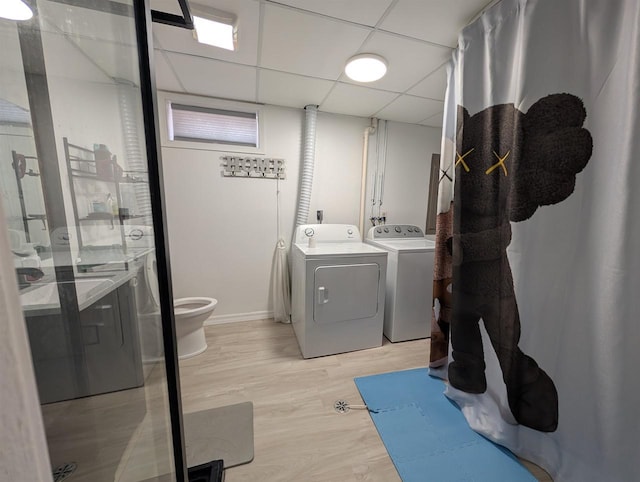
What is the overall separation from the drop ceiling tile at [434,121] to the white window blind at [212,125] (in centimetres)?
189

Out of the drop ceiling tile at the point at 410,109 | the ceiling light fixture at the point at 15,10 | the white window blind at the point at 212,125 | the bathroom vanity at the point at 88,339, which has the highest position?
the drop ceiling tile at the point at 410,109

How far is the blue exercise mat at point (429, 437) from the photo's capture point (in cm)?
120

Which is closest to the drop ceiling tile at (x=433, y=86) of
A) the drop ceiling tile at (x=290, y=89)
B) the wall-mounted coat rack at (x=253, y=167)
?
the drop ceiling tile at (x=290, y=89)

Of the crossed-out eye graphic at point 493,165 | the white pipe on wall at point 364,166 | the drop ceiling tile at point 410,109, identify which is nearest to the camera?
the crossed-out eye graphic at point 493,165

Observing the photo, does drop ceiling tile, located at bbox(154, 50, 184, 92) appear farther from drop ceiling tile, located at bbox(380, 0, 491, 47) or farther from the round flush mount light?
drop ceiling tile, located at bbox(380, 0, 491, 47)

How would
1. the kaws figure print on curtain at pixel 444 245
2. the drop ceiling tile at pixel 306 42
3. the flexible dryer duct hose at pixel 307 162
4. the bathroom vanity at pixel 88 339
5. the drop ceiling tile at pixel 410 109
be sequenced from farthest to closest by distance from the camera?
the flexible dryer duct hose at pixel 307 162
the drop ceiling tile at pixel 410 109
the kaws figure print on curtain at pixel 444 245
the drop ceiling tile at pixel 306 42
the bathroom vanity at pixel 88 339

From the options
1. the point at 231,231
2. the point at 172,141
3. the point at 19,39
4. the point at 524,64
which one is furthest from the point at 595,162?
the point at 172,141

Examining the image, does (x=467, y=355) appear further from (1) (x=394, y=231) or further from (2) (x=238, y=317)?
(2) (x=238, y=317)

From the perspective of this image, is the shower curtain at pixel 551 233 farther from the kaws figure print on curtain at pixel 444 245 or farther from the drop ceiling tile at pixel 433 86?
the drop ceiling tile at pixel 433 86

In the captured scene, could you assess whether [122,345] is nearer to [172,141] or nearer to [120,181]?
[120,181]

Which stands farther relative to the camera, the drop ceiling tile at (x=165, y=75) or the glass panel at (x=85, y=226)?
the drop ceiling tile at (x=165, y=75)

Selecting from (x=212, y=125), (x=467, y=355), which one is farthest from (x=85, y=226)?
(x=467, y=355)

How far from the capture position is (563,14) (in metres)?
1.03

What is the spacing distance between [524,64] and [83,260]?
2.10 metres
